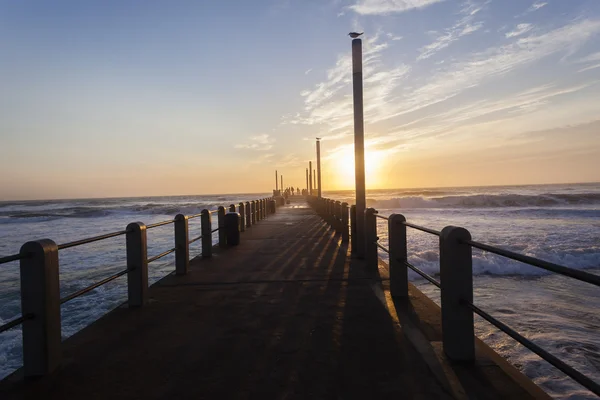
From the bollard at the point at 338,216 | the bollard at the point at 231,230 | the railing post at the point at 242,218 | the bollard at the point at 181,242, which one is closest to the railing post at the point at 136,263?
the bollard at the point at 181,242

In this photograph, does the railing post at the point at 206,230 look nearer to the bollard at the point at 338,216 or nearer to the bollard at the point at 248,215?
the bollard at the point at 338,216

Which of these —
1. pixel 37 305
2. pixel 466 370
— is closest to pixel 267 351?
pixel 466 370

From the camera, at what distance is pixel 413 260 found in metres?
11.9

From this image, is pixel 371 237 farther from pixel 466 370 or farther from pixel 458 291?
pixel 466 370

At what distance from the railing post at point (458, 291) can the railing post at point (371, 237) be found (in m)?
3.26

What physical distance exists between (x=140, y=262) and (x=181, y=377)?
2.34 metres

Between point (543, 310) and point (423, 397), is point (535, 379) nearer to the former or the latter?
point (423, 397)

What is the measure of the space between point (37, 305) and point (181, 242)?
12.5 ft

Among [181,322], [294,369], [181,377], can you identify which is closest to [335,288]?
[181,322]

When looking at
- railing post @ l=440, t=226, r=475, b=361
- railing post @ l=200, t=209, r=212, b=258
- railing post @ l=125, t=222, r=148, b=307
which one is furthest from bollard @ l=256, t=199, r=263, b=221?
railing post @ l=440, t=226, r=475, b=361

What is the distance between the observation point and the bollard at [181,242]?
6.59 metres

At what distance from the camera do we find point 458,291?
309 centimetres

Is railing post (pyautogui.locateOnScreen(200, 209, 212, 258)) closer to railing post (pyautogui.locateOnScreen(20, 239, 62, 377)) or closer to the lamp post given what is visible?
the lamp post

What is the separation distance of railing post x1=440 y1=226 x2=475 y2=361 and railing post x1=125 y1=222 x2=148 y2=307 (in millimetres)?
3692
